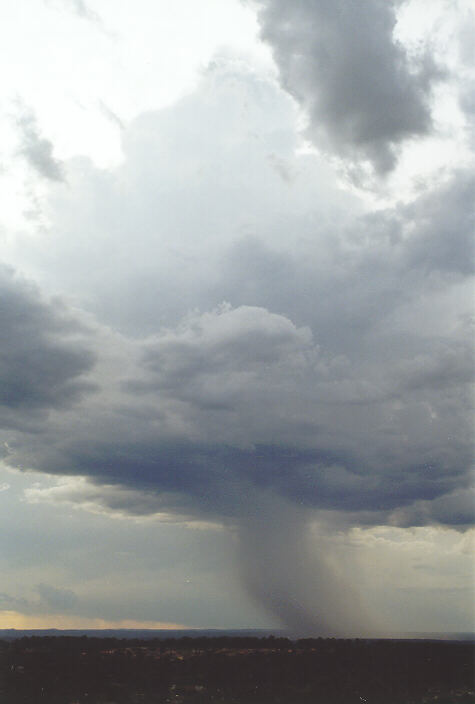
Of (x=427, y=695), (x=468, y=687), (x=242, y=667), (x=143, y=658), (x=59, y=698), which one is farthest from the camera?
(x=143, y=658)

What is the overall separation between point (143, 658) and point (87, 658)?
9.09 m

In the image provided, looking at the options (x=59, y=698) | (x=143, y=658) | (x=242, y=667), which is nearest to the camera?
(x=59, y=698)

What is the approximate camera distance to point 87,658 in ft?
318

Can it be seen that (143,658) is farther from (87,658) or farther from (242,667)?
(242,667)

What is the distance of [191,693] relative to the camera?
76.2 meters

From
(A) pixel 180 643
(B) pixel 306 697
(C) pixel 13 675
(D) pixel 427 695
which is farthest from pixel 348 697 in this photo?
(A) pixel 180 643

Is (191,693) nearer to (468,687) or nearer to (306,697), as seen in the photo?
(306,697)

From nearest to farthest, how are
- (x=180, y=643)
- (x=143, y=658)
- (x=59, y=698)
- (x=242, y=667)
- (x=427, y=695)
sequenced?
(x=59, y=698) < (x=427, y=695) < (x=242, y=667) < (x=143, y=658) < (x=180, y=643)

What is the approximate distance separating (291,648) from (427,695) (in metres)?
42.9

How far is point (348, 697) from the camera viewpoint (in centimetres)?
7588

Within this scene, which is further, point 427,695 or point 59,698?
point 427,695

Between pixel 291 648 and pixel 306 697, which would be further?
pixel 291 648

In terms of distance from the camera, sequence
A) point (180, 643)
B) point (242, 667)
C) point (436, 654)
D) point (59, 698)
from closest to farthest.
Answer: point (59, 698) → point (242, 667) → point (436, 654) → point (180, 643)

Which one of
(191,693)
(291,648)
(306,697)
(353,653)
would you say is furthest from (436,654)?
(191,693)
